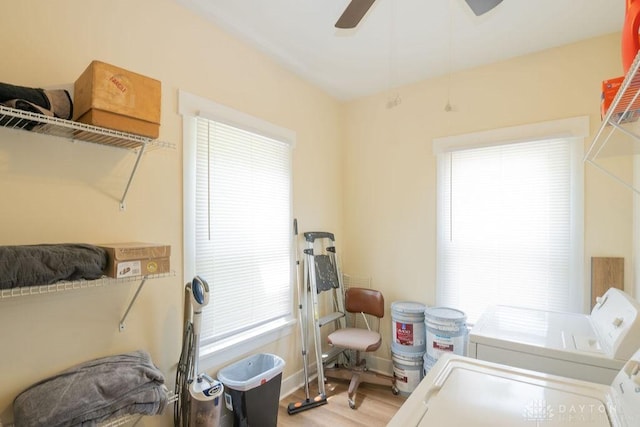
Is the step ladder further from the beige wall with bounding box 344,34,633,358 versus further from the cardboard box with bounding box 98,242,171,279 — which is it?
the cardboard box with bounding box 98,242,171,279

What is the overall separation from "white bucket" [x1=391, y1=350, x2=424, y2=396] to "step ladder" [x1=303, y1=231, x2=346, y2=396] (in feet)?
2.10

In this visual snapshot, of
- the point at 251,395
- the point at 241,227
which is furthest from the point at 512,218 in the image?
the point at 251,395

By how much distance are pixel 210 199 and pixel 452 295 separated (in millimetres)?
2161

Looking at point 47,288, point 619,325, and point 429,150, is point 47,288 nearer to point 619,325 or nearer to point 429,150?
point 619,325

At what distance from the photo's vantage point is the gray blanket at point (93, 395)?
114 cm

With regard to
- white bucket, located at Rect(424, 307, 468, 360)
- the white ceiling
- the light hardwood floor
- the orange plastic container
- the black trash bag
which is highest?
the white ceiling

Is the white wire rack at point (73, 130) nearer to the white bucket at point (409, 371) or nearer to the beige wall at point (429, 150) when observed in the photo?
the beige wall at point (429, 150)

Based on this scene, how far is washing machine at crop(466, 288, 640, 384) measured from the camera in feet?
4.34

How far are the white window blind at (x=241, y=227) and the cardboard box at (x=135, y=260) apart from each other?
52 cm

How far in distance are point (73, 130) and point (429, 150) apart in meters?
2.56

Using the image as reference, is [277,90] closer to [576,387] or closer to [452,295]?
[452,295]

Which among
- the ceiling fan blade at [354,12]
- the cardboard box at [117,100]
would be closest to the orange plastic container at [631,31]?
the ceiling fan blade at [354,12]

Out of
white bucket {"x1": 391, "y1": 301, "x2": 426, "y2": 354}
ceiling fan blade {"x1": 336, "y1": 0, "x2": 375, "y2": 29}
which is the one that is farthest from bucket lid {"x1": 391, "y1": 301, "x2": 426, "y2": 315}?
ceiling fan blade {"x1": 336, "y1": 0, "x2": 375, "y2": 29}

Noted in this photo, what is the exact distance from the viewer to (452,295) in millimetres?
2719
